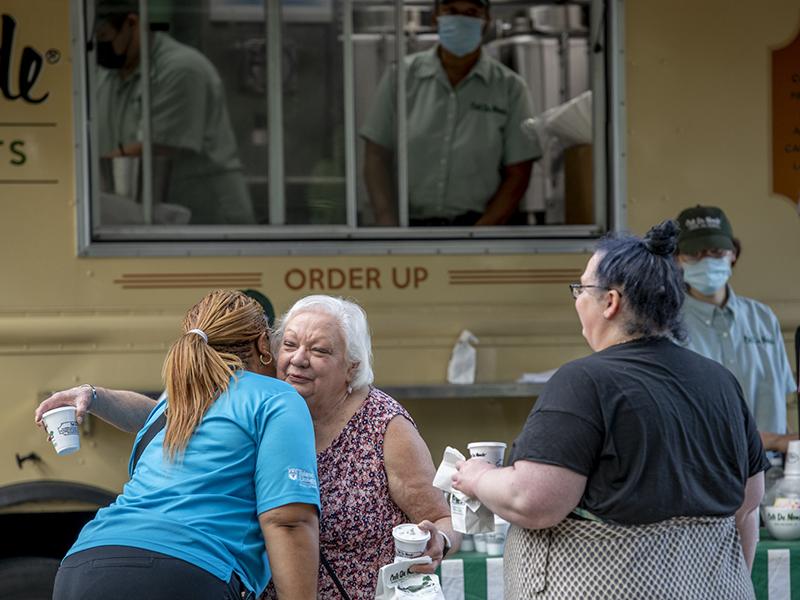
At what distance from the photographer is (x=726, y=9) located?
4.46m

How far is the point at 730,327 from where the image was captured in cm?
425

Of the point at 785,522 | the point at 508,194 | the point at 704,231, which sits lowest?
the point at 785,522

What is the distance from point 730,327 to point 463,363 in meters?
0.96

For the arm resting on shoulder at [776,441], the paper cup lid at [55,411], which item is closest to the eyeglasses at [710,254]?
the arm resting on shoulder at [776,441]

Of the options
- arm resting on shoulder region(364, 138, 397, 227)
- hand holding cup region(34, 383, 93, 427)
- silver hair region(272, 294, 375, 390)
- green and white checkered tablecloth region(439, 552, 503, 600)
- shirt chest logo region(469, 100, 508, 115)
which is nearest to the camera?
hand holding cup region(34, 383, 93, 427)

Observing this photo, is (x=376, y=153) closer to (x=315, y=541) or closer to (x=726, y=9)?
(x=726, y=9)

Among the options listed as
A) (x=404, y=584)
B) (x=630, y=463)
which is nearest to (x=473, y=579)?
(x=404, y=584)

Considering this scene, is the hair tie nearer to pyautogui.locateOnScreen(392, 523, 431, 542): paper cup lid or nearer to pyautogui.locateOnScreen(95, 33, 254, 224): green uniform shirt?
pyautogui.locateOnScreen(392, 523, 431, 542): paper cup lid

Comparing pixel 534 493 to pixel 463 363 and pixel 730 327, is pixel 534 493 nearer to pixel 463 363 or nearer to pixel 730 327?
pixel 463 363

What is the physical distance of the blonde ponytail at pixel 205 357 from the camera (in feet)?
8.20

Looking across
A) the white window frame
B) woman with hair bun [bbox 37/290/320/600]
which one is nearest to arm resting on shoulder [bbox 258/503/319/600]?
woman with hair bun [bbox 37/290/320/600]

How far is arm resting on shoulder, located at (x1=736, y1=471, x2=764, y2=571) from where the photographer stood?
2.72 m

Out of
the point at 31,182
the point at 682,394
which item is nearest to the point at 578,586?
the point at 682,394

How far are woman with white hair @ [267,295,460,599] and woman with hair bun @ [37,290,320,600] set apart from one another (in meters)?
0.32
